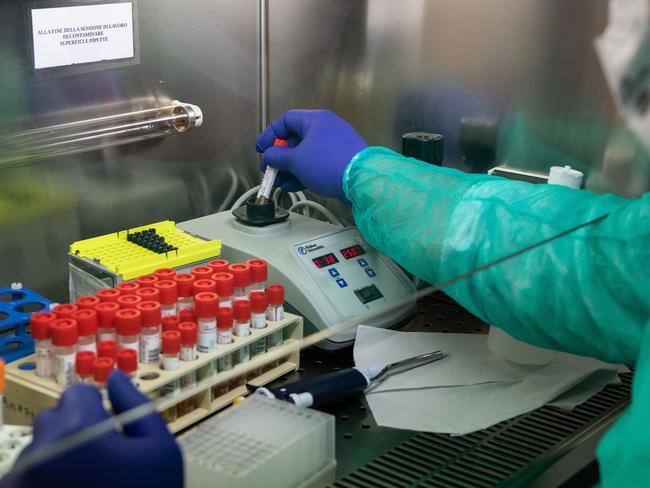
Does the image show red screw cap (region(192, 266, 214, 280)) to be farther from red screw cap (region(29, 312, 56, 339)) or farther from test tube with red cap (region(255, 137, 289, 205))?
test tube with red cap (region(255, 137, 289, 205))

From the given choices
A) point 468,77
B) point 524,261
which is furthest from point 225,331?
point 468,77

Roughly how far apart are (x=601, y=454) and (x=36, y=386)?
719 millimetres

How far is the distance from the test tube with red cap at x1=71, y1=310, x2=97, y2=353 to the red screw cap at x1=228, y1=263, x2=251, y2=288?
262 mm

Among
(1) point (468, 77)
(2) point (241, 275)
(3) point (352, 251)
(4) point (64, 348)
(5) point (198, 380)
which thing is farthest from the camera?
(1) point (468, 77)

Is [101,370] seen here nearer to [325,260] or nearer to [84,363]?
[84,363]

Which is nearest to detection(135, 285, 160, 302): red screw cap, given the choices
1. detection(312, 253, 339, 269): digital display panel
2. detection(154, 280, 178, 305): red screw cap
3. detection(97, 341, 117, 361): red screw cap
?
detection(154, 280, 178, 305): red screw cap

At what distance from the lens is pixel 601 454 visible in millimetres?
861

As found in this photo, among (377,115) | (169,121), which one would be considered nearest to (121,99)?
(169,121)

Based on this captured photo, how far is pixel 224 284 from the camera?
1281 millimetres

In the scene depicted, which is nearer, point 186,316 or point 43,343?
point 43,343

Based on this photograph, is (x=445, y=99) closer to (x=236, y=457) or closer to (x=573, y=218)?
(x=573, y=218)

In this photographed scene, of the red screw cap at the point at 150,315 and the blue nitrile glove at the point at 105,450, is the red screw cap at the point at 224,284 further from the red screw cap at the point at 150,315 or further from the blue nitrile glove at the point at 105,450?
the blue nitrile glove at the point at 105,450

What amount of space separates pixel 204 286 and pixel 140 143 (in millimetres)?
541

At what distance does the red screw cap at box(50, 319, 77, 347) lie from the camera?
1082 millimetres
